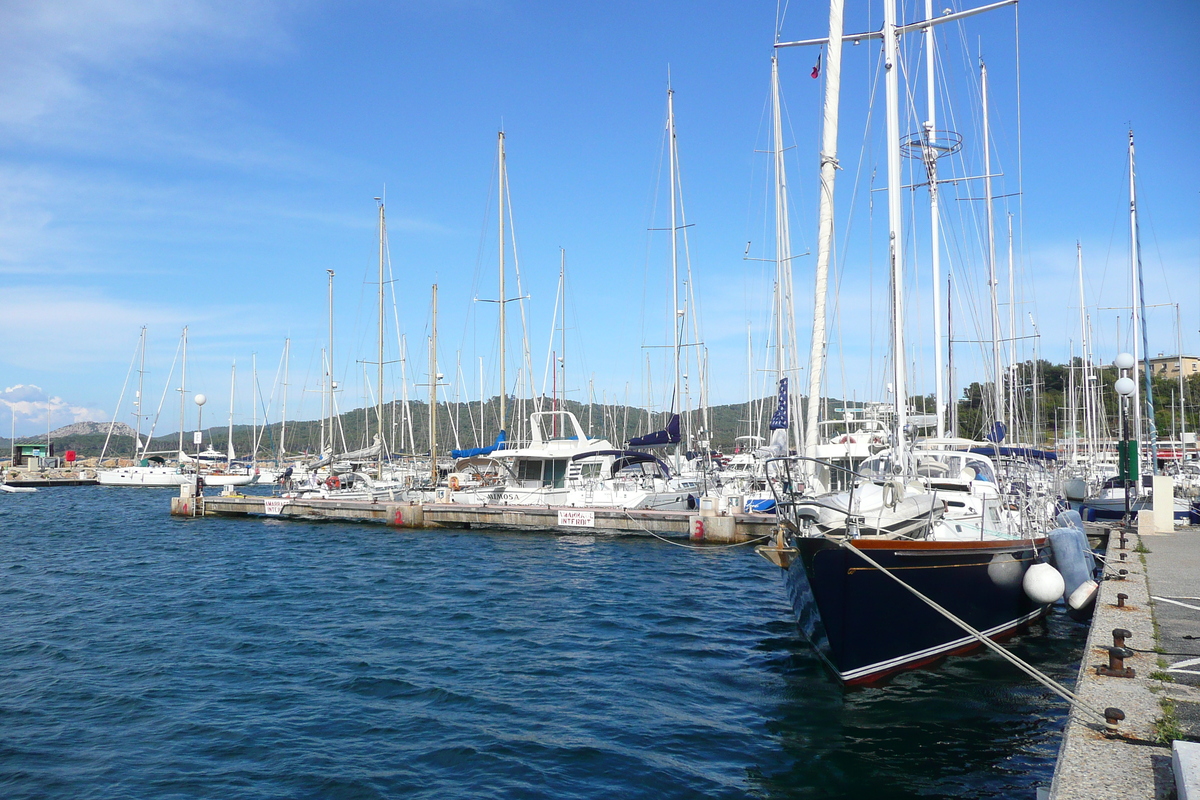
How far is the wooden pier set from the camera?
2580cm

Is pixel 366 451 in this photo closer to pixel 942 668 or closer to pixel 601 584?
pixel 601 584

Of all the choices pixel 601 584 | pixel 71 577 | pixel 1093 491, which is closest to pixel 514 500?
pixel 601 584

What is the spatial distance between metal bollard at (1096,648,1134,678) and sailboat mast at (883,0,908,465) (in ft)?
16.8

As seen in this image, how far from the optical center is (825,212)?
45.3 feet

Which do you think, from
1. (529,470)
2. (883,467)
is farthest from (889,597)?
(529,470)

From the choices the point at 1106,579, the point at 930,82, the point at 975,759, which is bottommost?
the point at 975,759

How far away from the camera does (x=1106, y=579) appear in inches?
495

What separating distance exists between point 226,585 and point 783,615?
549 inches

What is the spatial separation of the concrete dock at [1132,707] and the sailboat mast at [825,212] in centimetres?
492

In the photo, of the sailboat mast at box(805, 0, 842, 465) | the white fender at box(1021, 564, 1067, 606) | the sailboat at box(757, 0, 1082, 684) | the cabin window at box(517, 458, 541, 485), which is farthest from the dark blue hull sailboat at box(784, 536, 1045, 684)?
the cabin window at box(517, 458, 541, 485)

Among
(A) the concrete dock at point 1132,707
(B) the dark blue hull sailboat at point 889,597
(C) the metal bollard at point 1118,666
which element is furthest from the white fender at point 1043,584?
(C) the metal bollard at point 1118,666

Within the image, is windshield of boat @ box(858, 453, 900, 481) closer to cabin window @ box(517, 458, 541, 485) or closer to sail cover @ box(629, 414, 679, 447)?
sail cover @ box(629, 414, 679, 447)

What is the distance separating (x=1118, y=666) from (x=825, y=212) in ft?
28.8

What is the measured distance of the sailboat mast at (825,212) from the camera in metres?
12.9
